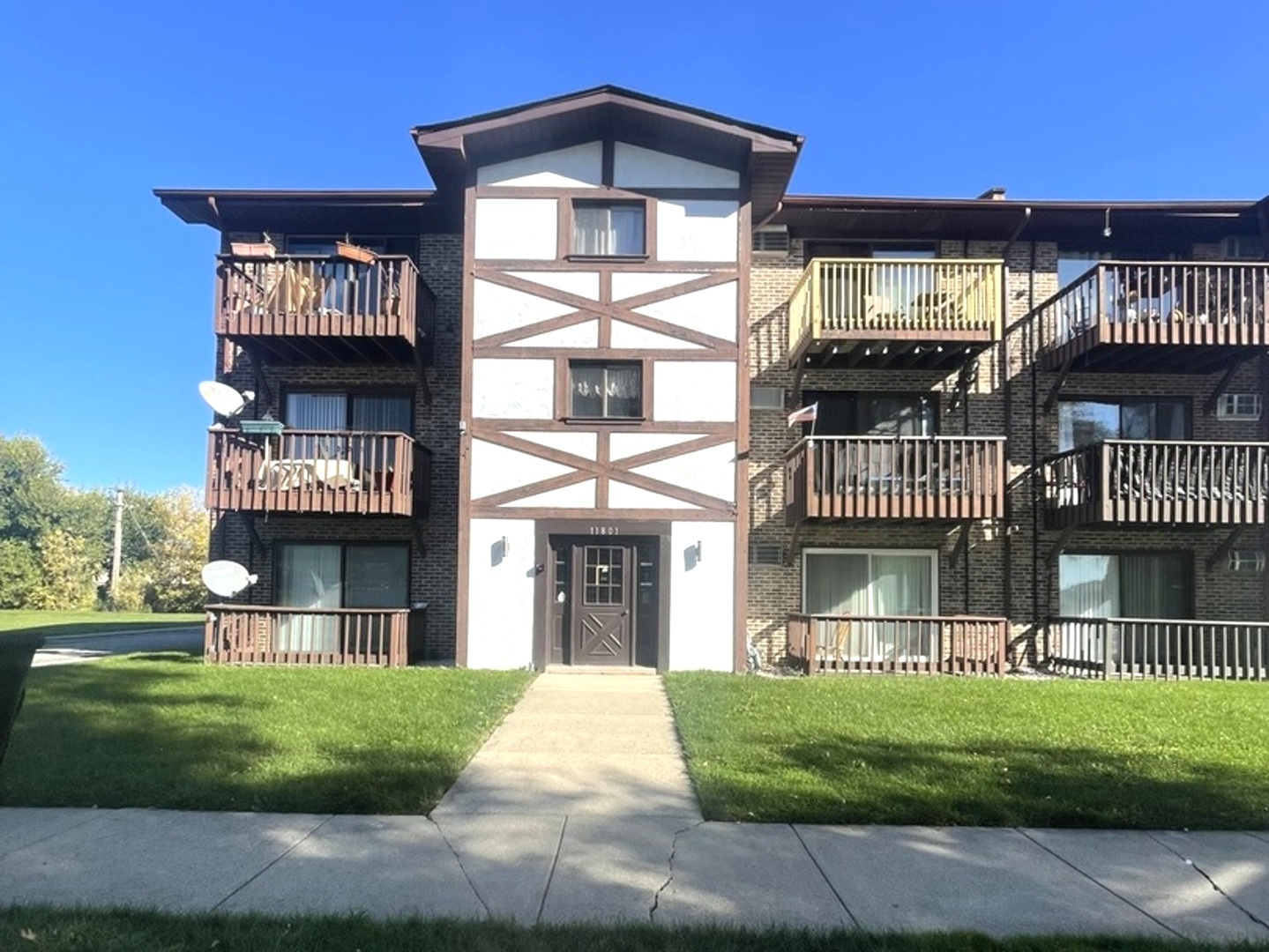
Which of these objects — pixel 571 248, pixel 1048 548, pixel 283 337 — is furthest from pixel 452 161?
pixel 1048 548

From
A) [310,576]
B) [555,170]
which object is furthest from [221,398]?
[555,170]

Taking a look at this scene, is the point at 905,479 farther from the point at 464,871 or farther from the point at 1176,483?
the point at 464,871

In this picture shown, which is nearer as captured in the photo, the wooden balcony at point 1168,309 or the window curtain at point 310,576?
the wooden balcony at point 1168,309

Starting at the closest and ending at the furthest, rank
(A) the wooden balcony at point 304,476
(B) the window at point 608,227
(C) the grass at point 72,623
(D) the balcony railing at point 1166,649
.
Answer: (D) the balcony railing at point 1166,649, (A) the wooden balcony at point 304,476, (B) the window at point 608,227, (C) the grass at point 72,623

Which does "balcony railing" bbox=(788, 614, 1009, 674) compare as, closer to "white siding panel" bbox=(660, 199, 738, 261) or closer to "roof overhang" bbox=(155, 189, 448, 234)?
"white siding panel" bbox=(660, 199, 738, 261)

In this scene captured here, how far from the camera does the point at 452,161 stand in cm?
1353

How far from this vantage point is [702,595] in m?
13.1

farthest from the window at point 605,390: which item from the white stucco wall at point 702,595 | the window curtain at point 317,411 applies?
the window curtain at point 317,411

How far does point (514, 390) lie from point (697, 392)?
275 cm

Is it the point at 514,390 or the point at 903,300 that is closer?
the point at 514,390

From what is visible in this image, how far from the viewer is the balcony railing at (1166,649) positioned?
1300cm

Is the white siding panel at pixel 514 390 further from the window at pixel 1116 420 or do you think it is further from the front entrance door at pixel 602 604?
the window at pixel 1116 420

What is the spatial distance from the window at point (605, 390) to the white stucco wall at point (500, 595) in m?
1.95

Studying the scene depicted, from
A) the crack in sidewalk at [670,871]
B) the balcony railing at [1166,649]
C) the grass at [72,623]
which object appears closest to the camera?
the crack in sidewalk at [670,871]
